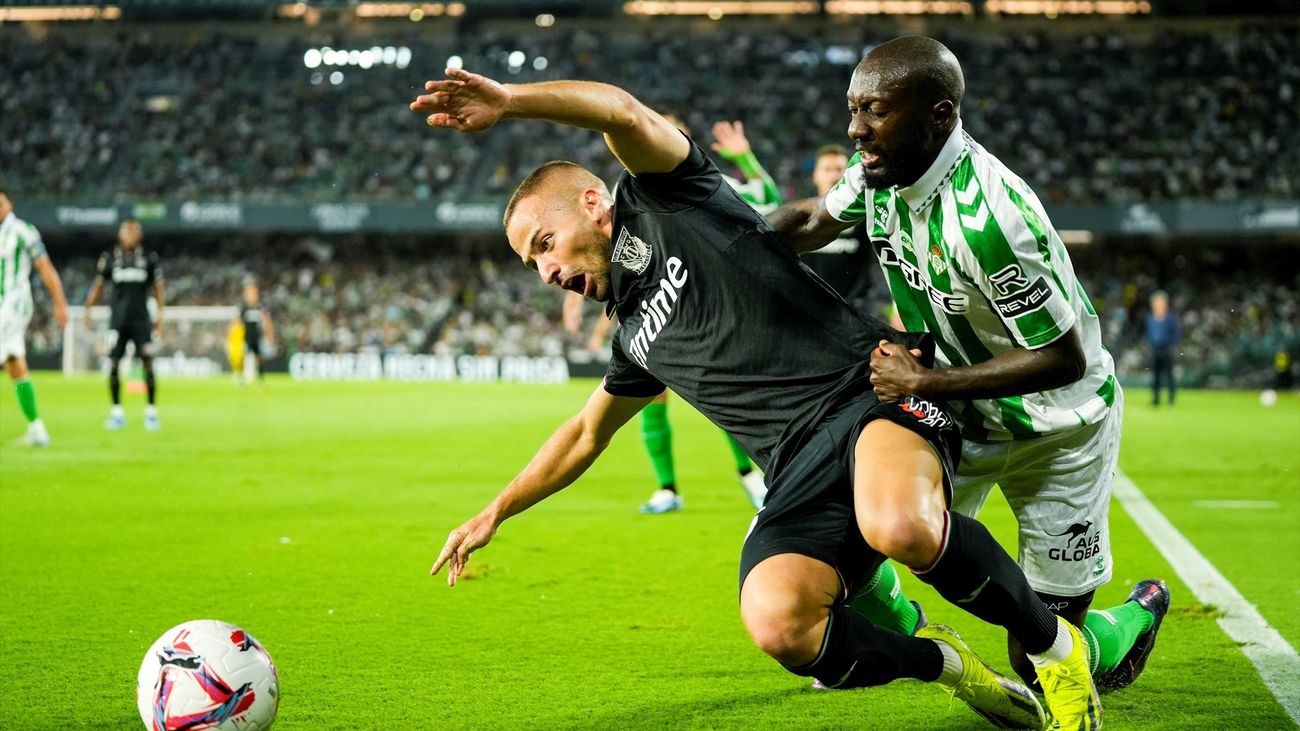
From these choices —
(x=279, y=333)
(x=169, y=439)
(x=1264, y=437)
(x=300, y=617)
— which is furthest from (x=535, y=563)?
(x=279, y=333)

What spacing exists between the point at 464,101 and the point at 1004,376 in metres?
1.48

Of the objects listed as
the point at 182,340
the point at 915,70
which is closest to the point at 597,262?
the point at 915,70

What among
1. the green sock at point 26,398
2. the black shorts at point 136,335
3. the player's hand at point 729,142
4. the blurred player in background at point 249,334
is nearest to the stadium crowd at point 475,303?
the blurred player in background at point 249,334

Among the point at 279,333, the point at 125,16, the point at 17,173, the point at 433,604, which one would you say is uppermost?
the point at 433,604

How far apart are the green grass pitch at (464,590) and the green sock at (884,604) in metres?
0.24

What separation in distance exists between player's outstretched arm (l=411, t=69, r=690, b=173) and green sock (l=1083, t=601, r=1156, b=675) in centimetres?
199

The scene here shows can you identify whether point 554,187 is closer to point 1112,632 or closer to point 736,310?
point 736,310

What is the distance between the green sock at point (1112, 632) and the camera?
381 cm

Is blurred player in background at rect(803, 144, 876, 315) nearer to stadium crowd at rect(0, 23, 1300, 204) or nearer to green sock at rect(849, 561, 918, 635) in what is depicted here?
green sock at rect(849, 561, 918, 635)

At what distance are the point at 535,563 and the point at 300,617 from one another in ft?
5.22

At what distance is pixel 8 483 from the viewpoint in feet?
30.2

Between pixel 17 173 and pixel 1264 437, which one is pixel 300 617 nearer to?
pixel 1264 437

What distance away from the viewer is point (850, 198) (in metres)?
3.59

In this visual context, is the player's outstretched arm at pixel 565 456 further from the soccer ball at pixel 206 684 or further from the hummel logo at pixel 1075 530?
the hummel logo at pixel 1075 530
